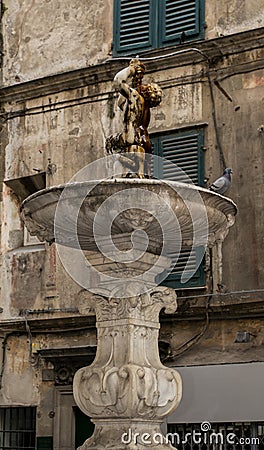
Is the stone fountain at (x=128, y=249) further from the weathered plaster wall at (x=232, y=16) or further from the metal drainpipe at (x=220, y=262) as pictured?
the weathered plaster wall at (x=232, y=16)

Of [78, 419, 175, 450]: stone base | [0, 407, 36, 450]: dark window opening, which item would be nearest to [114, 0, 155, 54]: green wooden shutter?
[0, 407, 36, 450]: dark window opening

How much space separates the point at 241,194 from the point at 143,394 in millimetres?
4497

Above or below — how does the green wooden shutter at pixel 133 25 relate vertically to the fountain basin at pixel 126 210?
above

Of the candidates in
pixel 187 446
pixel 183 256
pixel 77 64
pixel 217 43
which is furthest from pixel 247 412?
pixel 77 64

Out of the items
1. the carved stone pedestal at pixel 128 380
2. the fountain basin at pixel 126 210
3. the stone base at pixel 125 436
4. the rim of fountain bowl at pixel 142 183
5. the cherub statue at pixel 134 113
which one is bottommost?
the stone base at pixel 125 436

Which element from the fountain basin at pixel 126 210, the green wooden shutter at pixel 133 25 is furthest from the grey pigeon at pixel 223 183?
the fountain basin at pixel 126 210

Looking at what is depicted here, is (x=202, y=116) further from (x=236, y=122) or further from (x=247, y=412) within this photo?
(x=247, y=412)

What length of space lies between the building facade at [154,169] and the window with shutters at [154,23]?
2 centimetres

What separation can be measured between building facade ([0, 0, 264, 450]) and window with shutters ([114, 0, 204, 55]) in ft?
0.06

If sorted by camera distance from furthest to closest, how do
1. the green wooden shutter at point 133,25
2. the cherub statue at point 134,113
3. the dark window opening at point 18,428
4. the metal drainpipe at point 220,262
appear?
the dark window opening at point 18,428
the green wooden shutter at point 133,25
the metal drainpipe at point 220,262
the cherub statue at point 134,113

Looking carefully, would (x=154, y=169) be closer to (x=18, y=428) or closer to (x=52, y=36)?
(x=52, y=36)

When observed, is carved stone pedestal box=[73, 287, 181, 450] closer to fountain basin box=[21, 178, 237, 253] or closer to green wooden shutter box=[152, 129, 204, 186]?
fountain basin box=[21, 178, 237, 253]

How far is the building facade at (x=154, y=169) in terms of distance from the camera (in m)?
10.2

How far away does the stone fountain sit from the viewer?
6298 millimetres
